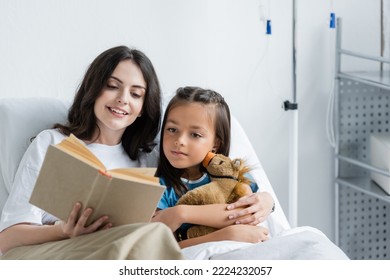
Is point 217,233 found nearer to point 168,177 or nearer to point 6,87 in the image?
point 168,177

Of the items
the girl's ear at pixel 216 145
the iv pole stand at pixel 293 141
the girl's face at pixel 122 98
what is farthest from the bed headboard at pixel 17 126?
the iv pole stand at pixel 293 141

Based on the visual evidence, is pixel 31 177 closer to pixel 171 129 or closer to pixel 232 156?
pixel 171 129

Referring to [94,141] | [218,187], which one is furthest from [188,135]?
[94,141]

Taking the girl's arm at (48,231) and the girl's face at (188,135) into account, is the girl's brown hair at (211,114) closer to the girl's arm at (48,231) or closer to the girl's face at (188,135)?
the girl's face at (188,135)

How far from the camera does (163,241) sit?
1.50 m

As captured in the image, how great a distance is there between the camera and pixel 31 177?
74.4 inches

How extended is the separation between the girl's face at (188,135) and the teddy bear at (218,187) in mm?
36

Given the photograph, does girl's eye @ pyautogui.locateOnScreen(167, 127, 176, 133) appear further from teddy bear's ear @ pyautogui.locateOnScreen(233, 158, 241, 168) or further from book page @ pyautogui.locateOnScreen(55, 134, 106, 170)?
book page @ pyautogui.locateOnScreen(55, 134, 106, 170)

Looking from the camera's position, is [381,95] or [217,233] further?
[381,95]

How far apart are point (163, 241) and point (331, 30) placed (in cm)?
156

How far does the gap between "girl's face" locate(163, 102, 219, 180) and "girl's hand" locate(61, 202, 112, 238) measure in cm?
38

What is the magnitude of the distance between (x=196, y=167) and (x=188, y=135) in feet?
0.35

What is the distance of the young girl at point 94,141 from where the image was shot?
1615mm
